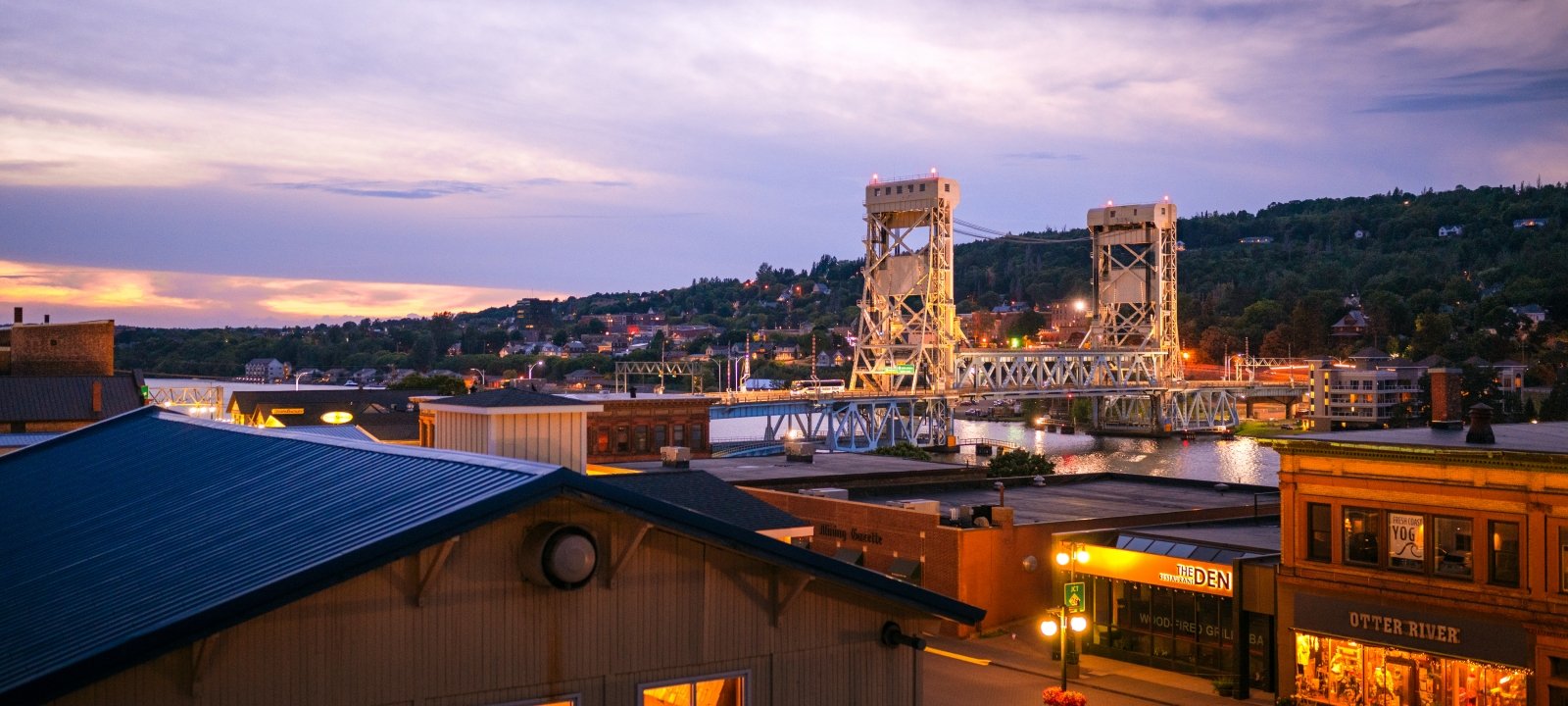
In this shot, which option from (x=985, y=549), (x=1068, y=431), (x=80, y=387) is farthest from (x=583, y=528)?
(x=1068, y=431)

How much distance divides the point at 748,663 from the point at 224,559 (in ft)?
13.8

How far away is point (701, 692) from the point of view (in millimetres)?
11922

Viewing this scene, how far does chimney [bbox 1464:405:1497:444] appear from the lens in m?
25.8

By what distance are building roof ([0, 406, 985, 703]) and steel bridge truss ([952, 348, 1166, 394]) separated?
385 ft

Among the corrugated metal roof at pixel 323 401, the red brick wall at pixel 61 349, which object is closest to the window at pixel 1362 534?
the red brick wall at pixel 61 349

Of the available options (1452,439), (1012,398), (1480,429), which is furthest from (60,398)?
(1012,398)

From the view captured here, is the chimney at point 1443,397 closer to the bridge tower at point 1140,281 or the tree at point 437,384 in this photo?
the tree at point 437,384

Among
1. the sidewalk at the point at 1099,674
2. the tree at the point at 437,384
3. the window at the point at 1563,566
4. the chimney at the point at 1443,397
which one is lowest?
the sidewalk at the point at 1099,674

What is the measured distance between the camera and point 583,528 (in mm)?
10742

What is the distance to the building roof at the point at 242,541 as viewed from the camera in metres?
9.39

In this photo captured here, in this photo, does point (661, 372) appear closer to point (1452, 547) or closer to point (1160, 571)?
point (1160, 571)

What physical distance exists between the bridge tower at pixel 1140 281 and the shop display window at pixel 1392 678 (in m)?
135

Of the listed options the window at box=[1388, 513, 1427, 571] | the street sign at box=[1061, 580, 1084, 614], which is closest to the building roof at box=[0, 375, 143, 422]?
the street sign at box=[1061, 580, 1084, 614]

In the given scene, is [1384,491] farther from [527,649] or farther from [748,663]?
[527,649]
